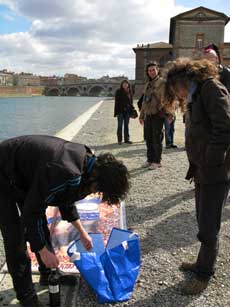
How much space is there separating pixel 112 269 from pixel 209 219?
34.5 inches

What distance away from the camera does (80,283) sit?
3.39 meters

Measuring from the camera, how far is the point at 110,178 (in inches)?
95.8

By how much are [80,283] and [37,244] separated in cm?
108

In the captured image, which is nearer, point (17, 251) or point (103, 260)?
point (17, 251)

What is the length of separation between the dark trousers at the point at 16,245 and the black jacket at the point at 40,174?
0.16 feet

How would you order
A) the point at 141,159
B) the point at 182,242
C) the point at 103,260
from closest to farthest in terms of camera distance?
the point at 103,260
the point at 182,242
the point at 141,159

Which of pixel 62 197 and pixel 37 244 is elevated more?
pixel 62 197

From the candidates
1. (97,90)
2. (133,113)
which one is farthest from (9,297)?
(97,90)

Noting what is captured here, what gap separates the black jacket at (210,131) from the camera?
2869 millimetres

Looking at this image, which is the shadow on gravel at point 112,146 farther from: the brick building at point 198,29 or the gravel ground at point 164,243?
the brick building at point 198,29

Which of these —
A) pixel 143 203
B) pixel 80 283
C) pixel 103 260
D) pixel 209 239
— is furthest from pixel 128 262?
pixel 143 203

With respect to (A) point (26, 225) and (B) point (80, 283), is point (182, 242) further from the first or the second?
(A) point (26, 225)

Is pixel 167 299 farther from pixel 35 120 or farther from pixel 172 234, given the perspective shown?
pixel 35 120

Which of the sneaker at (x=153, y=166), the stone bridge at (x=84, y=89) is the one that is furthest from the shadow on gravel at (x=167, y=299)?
the stone bridge at (x=84, y=89)
